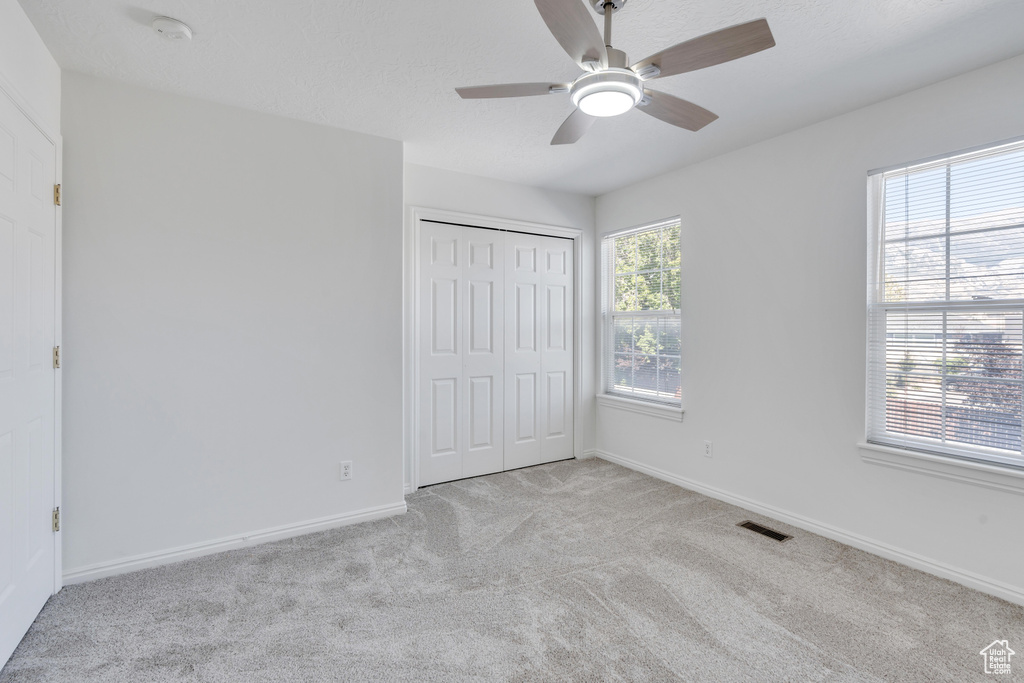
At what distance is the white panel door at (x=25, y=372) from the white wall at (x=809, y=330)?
3.76m

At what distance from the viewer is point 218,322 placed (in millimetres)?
2646

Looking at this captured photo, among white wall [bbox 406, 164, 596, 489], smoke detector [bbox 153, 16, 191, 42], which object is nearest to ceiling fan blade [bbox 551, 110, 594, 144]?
smoke detector [bbox 153, 16, 191, 42]

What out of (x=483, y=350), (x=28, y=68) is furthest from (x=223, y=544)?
(x=28, y=68)

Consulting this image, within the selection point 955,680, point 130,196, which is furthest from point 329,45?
point 955,680

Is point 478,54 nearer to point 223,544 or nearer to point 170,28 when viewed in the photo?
point 170,28

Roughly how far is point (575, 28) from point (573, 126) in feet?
2.10

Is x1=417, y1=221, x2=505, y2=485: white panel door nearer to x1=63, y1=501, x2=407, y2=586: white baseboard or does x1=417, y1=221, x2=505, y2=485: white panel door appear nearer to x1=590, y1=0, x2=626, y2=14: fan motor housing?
x1=63, y1=501, x2=407, y2=586: white baseboard

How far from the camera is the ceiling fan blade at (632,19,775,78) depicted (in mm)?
1413

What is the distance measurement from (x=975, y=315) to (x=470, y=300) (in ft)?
10.1

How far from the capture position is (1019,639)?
6.32 ft

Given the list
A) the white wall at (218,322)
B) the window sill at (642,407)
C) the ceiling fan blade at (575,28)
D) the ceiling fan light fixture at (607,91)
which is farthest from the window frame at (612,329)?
the ceiling fan blade at (575,28)

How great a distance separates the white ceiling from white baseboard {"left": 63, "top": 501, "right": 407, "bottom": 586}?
2431 mm

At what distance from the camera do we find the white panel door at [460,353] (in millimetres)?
3740

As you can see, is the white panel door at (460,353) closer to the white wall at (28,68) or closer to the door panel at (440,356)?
the door panel at (440,356)
